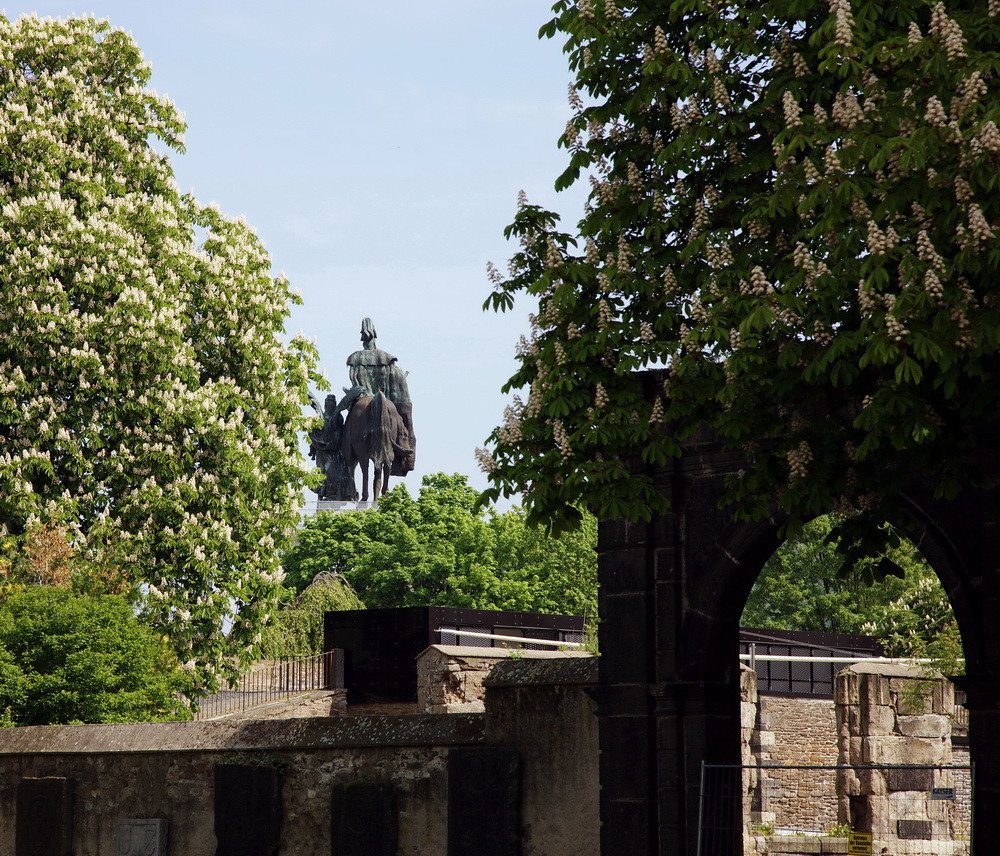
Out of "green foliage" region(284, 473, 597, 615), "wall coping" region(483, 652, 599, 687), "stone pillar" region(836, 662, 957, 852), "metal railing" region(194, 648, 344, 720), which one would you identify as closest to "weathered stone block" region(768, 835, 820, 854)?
"stone pillar" region(836, 662, 957, 852)

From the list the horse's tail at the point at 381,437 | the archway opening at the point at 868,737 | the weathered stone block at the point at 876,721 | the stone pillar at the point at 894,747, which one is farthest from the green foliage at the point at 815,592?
the weathered stone block at the point at 876,721

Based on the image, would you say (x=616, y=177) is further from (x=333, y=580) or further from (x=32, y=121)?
(x=333, y=580)

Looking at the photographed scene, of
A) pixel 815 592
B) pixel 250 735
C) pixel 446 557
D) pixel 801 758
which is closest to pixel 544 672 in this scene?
pixel 250 735

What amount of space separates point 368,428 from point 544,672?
56825 millimetres

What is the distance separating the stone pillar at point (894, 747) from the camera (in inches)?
651

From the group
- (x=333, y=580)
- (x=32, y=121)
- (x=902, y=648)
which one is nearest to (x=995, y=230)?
(x=32, y=121)

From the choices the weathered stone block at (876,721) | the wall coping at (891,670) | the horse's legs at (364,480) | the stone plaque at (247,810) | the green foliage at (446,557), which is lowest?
the stone plaque at (247,810)

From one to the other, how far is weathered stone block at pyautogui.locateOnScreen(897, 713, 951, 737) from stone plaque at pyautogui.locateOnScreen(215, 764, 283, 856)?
8.22 meters

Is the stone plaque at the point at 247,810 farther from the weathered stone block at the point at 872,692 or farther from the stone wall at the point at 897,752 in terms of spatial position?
the weathered stone block at the point at 872,692

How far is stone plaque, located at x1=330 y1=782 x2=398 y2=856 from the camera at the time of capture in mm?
11805

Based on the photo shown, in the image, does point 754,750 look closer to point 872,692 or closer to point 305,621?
point 872,692

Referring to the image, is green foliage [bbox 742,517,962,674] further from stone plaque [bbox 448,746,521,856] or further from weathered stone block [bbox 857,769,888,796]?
stone plaque [bbox 448,746,521,856]

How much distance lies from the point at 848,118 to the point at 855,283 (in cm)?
93

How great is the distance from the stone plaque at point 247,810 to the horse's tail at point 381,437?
54891mm
